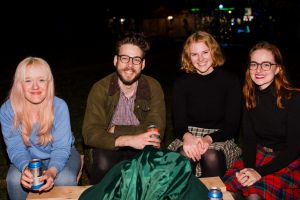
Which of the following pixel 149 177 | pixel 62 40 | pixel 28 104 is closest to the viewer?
pixel 149 177

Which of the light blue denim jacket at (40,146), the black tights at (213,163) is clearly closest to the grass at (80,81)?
the light blue denim jacket at (40,146)

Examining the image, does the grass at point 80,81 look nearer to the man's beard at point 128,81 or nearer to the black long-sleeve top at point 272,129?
the man's beard at point 128,81

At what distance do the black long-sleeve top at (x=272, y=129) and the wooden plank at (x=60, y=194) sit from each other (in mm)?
1707

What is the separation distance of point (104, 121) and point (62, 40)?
3963cm

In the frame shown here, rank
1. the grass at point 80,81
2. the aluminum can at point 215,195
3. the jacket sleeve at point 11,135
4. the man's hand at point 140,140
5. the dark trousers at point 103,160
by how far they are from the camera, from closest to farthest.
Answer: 1. the aluminum can at point 215,195
2. the man's hand at point 140,140
3. the jacket sleeve at point 11,135
4. the dark trousers at point 103,160
5. the grass at point 80,81

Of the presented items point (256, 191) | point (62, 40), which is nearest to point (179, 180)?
point (256, 191)

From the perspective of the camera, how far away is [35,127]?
371 centimetres

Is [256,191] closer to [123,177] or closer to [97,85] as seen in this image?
[123,177]

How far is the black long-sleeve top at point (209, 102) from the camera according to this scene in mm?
4148

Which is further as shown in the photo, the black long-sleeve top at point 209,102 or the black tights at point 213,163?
the black long-sleeve top at point 209,102

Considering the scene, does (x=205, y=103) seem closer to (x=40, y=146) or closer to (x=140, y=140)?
(x=140, y=140)

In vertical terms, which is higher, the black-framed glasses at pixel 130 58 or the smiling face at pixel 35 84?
the black-framed glasses at pixel 130 58

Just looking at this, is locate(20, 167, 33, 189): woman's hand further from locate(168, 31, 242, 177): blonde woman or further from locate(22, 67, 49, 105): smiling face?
locate(168, 31, 242, 177): blonde woman

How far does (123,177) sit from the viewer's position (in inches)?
92.6
